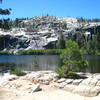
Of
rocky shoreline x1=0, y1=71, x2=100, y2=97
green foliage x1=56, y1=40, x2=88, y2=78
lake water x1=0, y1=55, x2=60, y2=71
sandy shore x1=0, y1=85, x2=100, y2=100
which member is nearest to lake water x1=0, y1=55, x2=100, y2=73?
lake water x1=0, y1=55, x2=60, y2=71

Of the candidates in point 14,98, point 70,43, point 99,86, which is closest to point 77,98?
point 99,86

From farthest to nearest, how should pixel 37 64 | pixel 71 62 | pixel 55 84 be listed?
pixel 37 64 < pixel 71 62 < pixel 55 84

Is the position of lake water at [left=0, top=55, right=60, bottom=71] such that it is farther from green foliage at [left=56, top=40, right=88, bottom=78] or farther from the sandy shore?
the sandy shore

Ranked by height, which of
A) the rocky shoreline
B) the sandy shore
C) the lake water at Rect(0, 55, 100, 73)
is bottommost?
the lake water at Rect(0, 55, 100, 73)

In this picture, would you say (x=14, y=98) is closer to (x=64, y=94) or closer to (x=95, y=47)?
(x=64, y=94)

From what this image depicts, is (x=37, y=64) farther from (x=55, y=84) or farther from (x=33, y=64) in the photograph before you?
(x=55, y=84)

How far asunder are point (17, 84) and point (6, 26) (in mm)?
15098

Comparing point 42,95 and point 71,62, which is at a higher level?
point 71,62

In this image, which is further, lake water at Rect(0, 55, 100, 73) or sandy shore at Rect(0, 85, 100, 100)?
lake water at Rect(0, 55, 100, 73)

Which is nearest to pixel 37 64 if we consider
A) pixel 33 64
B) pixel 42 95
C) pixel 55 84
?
pixel 33 64

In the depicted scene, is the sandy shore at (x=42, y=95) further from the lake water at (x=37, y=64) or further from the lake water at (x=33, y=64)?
the lake water at (x=33, y=64)

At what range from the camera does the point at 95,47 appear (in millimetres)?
150750

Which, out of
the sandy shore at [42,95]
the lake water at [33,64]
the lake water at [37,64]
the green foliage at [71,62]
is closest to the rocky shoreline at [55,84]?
the sandy shore at [42,95]

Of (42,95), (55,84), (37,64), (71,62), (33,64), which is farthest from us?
(33,64)
